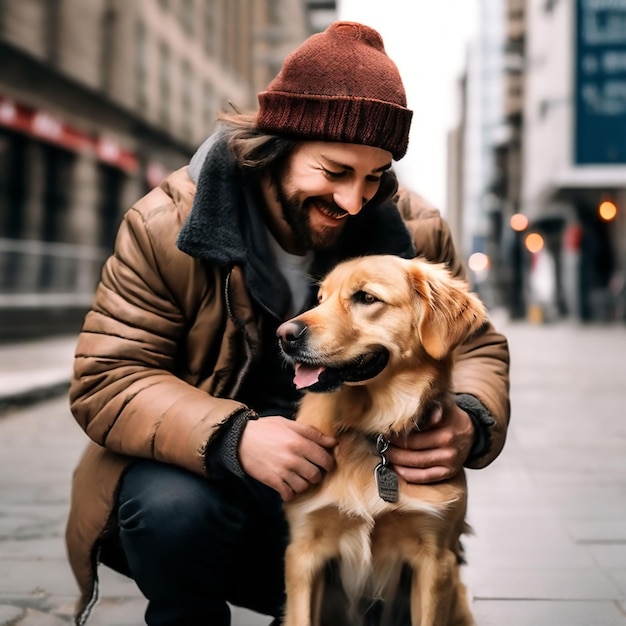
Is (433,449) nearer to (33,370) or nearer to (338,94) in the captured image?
(338,94)

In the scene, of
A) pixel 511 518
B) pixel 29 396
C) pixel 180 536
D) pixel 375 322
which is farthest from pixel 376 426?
pixel 29 396

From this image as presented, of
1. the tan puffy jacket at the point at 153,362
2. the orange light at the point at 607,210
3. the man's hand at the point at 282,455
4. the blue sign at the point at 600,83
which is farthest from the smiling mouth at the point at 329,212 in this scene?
the orange light at the point at 607,210

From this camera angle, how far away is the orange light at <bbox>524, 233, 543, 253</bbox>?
37.3 m

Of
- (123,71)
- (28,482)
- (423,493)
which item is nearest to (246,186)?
(423,493)

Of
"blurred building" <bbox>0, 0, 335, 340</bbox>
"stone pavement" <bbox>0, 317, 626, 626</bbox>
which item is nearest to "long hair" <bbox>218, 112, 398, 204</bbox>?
"stone pavement" <bbox>0, 317, 626, 626</bbox>

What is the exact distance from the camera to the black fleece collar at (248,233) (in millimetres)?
2688

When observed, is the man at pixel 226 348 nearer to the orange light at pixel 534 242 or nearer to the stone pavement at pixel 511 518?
the stone pavement at pixel 511 518

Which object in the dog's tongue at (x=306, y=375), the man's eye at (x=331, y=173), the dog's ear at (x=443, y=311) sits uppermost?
the man's eye at (x=331, y=173)

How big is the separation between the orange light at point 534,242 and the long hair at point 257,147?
35483 mm

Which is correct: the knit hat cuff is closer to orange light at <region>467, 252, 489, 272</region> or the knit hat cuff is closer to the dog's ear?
the dog's ear

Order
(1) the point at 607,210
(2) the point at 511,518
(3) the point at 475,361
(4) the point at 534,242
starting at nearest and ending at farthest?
(3) the point at 475,361
(2) the point at 511,518
(1) the point at 607,210
(4) the point at 534,242

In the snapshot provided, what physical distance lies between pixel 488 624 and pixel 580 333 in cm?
2115

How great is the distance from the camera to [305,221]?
2898mm

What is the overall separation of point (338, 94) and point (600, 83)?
1691cm
